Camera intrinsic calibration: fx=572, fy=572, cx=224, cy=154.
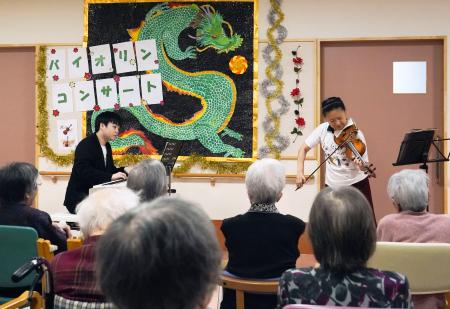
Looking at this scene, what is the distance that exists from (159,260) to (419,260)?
151 cm

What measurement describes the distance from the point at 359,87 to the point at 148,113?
6.83 feet

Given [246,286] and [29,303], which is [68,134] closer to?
[29,303]

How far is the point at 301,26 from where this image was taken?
5496mm

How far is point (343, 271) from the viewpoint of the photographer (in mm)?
1672

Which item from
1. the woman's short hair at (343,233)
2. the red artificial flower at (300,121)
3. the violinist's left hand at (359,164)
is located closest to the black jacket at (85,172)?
the red artificial flower at (300,121)

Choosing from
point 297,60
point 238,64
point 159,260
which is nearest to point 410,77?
point 297,60

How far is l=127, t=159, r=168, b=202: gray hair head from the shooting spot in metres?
3.17

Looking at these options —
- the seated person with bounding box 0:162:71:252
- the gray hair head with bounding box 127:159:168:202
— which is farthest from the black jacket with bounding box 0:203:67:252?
the gray hair head with bounding box 127:159:168:202

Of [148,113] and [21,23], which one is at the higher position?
[21,23]

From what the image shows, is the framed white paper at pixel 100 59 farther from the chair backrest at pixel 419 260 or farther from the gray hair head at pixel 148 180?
the chair backrest at pixel 419 260

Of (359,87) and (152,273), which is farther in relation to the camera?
(359,87)

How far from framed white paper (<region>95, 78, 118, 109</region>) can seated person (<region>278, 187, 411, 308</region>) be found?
432cm

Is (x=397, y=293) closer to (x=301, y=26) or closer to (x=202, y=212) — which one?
(x=202, y=212)

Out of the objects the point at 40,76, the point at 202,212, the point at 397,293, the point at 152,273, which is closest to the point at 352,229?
the point at 397,293
